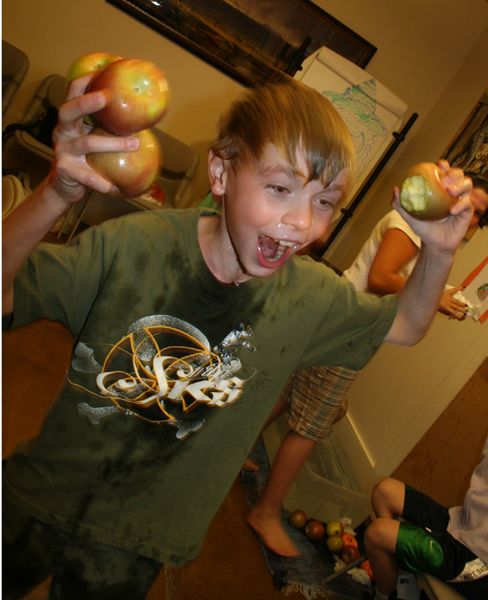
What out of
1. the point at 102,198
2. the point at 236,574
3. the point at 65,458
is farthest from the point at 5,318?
the point at 102,198

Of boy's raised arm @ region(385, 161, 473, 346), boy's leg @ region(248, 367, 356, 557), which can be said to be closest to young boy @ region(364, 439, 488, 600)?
boy's leg @ region(248, 367, 356, 557)

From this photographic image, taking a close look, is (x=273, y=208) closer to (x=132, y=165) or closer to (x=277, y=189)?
(x=277, y=189)

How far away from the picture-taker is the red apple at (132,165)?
698mm

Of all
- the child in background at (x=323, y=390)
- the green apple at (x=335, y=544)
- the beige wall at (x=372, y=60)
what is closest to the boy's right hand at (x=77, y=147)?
the child in background at (x=323, y=390)

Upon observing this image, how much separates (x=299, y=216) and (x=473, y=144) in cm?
288

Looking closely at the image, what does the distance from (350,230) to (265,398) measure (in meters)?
4.22

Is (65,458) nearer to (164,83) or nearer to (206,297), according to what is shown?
(206,297)

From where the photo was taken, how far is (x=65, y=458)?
896 mm

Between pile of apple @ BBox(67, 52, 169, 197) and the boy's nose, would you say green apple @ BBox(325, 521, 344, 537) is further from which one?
pile of apple @ BBox(67, 52, 169, 197)

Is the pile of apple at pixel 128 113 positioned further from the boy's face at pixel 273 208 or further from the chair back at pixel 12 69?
the chair back at pixel 12 69

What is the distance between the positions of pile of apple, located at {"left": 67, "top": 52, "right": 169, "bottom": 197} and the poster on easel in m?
1.95

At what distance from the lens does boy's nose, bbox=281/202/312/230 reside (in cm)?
81

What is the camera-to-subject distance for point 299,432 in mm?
1853

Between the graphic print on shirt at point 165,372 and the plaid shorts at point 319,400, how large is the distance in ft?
3.06
